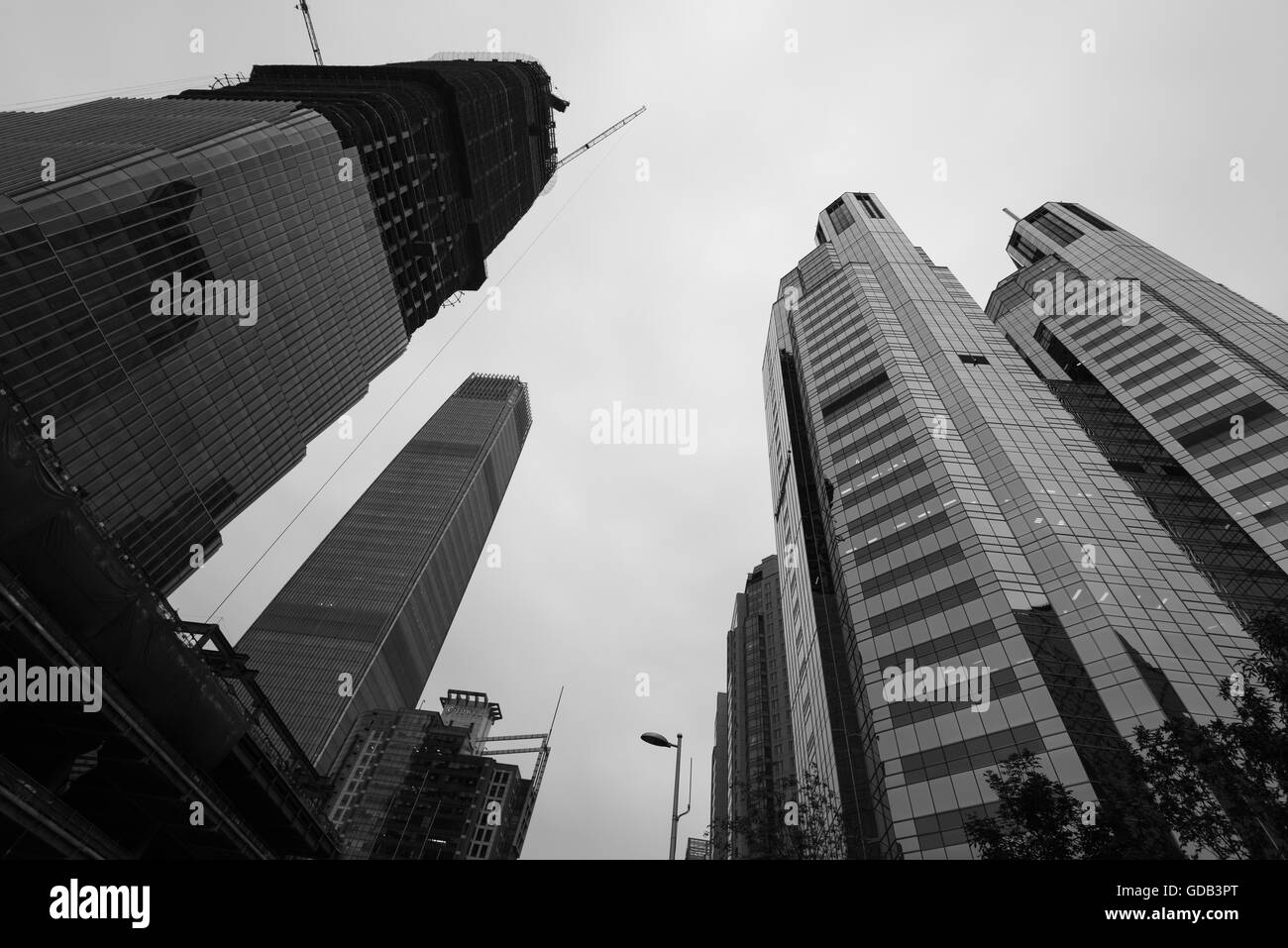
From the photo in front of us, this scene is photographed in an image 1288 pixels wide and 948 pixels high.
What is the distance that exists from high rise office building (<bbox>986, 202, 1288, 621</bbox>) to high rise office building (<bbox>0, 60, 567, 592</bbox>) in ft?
280

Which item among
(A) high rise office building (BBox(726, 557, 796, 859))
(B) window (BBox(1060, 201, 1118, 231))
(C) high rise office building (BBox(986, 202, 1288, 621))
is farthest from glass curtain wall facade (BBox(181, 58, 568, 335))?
(B) window (BBox(1060, 201, 1118, 231))

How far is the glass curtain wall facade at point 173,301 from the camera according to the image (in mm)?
50656

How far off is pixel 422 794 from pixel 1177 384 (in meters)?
144

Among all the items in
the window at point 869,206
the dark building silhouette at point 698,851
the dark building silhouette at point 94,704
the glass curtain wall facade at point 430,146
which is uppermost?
the window at point 869,206

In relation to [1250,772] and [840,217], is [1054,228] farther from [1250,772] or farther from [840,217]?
[1250,772]

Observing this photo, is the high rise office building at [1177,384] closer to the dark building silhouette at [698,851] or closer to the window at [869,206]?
Result: the window at [869,206]

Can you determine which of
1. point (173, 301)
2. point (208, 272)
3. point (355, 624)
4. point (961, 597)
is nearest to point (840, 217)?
point (961, 597)

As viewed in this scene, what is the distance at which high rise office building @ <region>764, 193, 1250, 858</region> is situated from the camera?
35062 mm

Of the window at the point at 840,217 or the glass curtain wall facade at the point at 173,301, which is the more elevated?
the window at the point at 840,217

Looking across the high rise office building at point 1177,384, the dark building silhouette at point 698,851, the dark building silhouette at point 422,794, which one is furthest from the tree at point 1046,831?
the dark building silhouette at point 422,794

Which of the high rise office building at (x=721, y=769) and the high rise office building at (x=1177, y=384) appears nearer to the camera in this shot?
the high rise office building at (x=1177, y=384)

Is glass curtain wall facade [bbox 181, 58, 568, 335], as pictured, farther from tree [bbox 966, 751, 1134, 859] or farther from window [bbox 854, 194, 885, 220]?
tree [bbox 966, 751, 1134, 859]

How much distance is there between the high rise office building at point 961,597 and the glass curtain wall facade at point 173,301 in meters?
62.0

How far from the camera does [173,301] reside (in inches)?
2432
